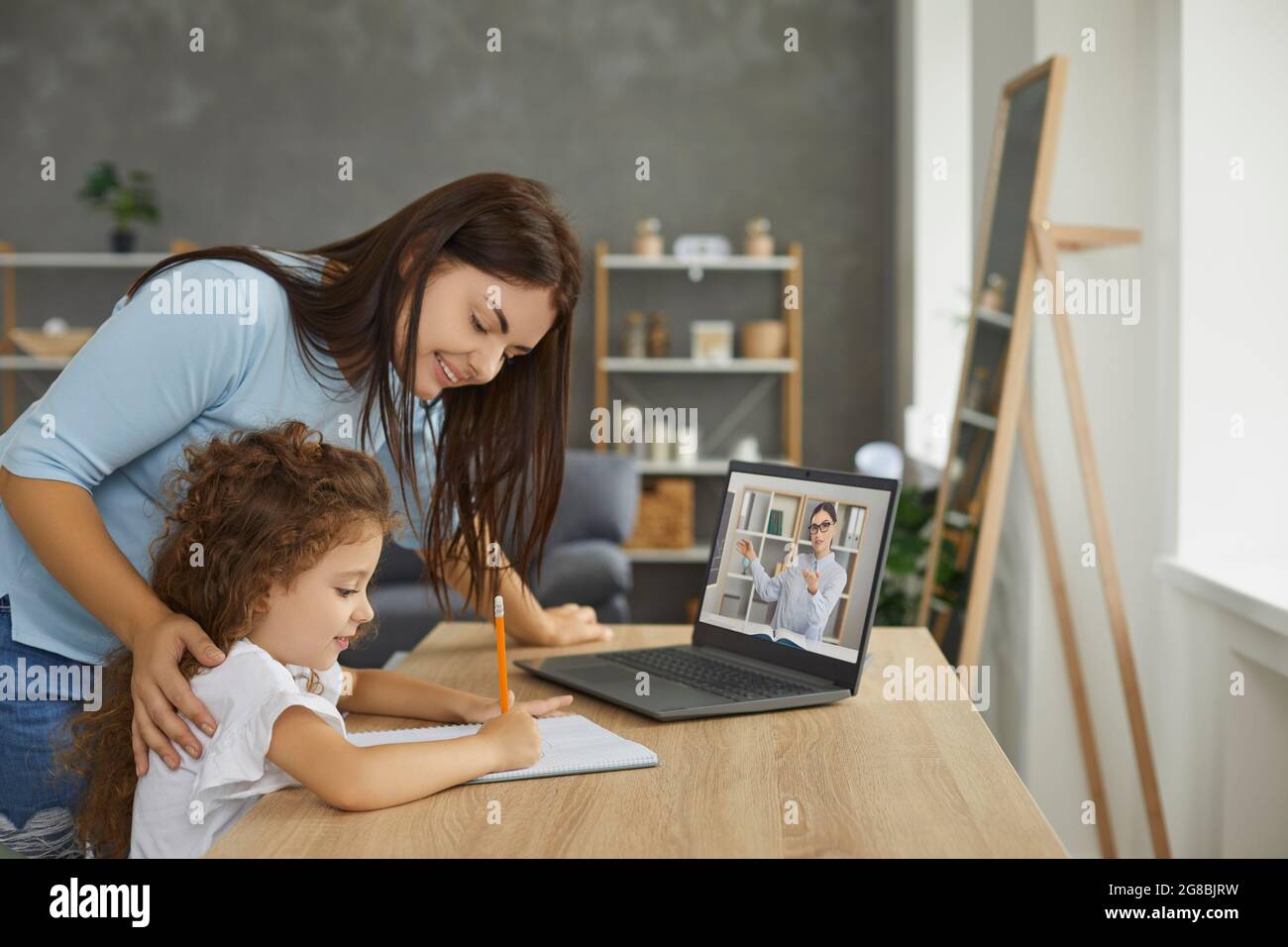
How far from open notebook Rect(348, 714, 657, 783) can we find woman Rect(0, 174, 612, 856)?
22 centimetres

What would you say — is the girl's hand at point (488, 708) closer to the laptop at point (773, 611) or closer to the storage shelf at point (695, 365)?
the laptop at point (773, 611)

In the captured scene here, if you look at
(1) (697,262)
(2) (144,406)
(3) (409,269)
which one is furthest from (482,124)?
(2) (144,406)

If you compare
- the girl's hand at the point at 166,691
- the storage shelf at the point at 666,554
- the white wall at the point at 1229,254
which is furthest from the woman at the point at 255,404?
the storage shelf at the point at 666,554

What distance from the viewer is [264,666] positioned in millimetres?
1019

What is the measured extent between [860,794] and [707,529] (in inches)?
163

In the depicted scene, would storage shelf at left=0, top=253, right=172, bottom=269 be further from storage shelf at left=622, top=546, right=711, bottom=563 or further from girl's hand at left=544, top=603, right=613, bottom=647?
girl's hand at left=544, top=603, right=613, bottom=647

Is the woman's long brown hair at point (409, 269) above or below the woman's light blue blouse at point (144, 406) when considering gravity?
above

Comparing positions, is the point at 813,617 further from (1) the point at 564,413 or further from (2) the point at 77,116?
(2) the point at 77,116

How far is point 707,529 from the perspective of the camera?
513 centimetres

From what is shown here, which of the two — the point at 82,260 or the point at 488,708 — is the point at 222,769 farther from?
the point at 82,260

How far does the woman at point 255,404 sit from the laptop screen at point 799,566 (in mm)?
227

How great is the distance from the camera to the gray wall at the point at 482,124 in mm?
5016

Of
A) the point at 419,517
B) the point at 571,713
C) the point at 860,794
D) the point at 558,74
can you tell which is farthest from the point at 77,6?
the point at 860,794

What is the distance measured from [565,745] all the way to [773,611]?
37 cm
